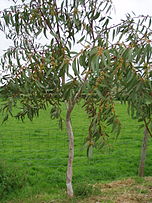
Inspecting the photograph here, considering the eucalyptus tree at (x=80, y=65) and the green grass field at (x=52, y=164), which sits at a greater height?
the eucalyptus tree at (x=80, y=65)

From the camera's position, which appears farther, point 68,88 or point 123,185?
point 123,185

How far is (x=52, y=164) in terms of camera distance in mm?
8086

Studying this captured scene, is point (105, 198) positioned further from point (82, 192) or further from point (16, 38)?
point (16, 38)

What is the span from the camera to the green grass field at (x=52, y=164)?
5812 millimetres

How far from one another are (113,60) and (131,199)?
2752mm

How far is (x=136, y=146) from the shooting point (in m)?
10.1

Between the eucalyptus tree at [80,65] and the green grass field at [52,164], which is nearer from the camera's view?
the eucalyptus tree at [80,65]

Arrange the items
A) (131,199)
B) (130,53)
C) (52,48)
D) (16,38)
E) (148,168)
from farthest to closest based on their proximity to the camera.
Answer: (148,168)
(131,199)
(16,38)
(52,48)
(130,53)

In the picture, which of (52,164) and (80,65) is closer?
(80,65)

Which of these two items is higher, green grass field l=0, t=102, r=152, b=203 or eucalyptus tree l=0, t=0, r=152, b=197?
eucalyptus tree l=0, t=0, r=152, b=197

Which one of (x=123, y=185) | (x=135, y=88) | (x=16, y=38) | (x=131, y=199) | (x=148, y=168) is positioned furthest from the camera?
(x=148, y=168)

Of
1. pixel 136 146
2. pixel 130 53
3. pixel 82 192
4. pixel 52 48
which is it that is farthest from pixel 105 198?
pixel 136 146

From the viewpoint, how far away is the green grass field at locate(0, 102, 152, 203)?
19.1 ft

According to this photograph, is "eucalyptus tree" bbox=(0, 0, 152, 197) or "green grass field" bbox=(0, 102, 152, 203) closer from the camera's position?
"eucalyptus tree" bbox=(0, 0, 152, 197)
